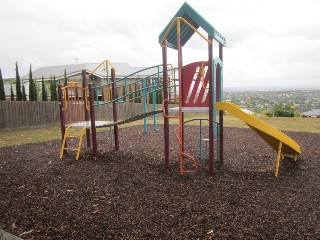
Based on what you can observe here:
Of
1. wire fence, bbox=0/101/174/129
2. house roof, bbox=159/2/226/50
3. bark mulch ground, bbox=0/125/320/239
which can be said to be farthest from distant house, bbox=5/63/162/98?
bark mulch ground, bbox=0/125/320/239

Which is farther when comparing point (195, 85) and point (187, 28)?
point (187, 28)

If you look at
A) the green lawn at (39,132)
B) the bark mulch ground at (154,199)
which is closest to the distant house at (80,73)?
the green lawn at (39,132)

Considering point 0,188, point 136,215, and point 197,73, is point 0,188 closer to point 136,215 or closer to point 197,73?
point 136,215

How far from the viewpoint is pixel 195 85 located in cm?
512

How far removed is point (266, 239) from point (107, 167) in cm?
333

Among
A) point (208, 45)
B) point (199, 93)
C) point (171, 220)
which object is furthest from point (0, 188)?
point (208, 45)

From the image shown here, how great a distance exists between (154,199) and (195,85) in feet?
7.42

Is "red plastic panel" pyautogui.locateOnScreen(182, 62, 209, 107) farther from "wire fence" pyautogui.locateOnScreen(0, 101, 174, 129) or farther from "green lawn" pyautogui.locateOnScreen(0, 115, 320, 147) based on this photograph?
"wire fence" pyautogui.locateOnScreen(0, 101, 174, 129)

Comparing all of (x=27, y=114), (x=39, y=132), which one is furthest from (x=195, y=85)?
(x=27, y=114)

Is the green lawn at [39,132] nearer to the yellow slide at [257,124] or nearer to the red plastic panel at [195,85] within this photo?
the red plastic panel at [195,85]

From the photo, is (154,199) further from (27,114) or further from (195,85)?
(27,114)

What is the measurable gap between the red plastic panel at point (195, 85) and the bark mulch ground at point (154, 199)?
1253 millimetres

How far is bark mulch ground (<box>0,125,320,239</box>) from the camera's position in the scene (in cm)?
297

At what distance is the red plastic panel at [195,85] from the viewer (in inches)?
197
